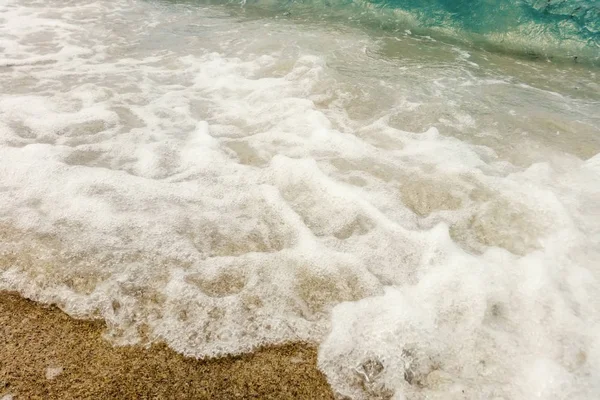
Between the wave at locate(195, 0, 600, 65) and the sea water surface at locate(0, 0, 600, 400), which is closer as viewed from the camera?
the sea water surface at locate(0, 0, 600, 400)

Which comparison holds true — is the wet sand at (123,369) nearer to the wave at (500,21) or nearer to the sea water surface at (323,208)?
the sea water surface at (323,208)

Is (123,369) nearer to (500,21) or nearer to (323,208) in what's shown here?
(323,208)

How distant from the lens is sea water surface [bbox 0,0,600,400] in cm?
218

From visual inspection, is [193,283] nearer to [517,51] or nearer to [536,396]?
[536,396]

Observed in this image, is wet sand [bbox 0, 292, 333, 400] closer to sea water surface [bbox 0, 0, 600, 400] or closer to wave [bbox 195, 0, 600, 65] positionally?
sea water surface [bbox 0, 0, 600, 400]

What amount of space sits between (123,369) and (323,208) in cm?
192

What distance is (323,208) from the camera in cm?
327

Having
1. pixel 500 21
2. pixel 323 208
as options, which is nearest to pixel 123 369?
pixel 323 208

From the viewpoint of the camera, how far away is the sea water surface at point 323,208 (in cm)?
218

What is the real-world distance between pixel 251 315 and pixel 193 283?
0.47 m

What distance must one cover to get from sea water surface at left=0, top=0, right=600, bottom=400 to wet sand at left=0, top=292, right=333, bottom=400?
0.32ft

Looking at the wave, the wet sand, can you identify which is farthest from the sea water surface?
the wave

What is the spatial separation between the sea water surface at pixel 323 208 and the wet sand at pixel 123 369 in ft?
0.32

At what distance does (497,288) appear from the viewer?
2547mm
